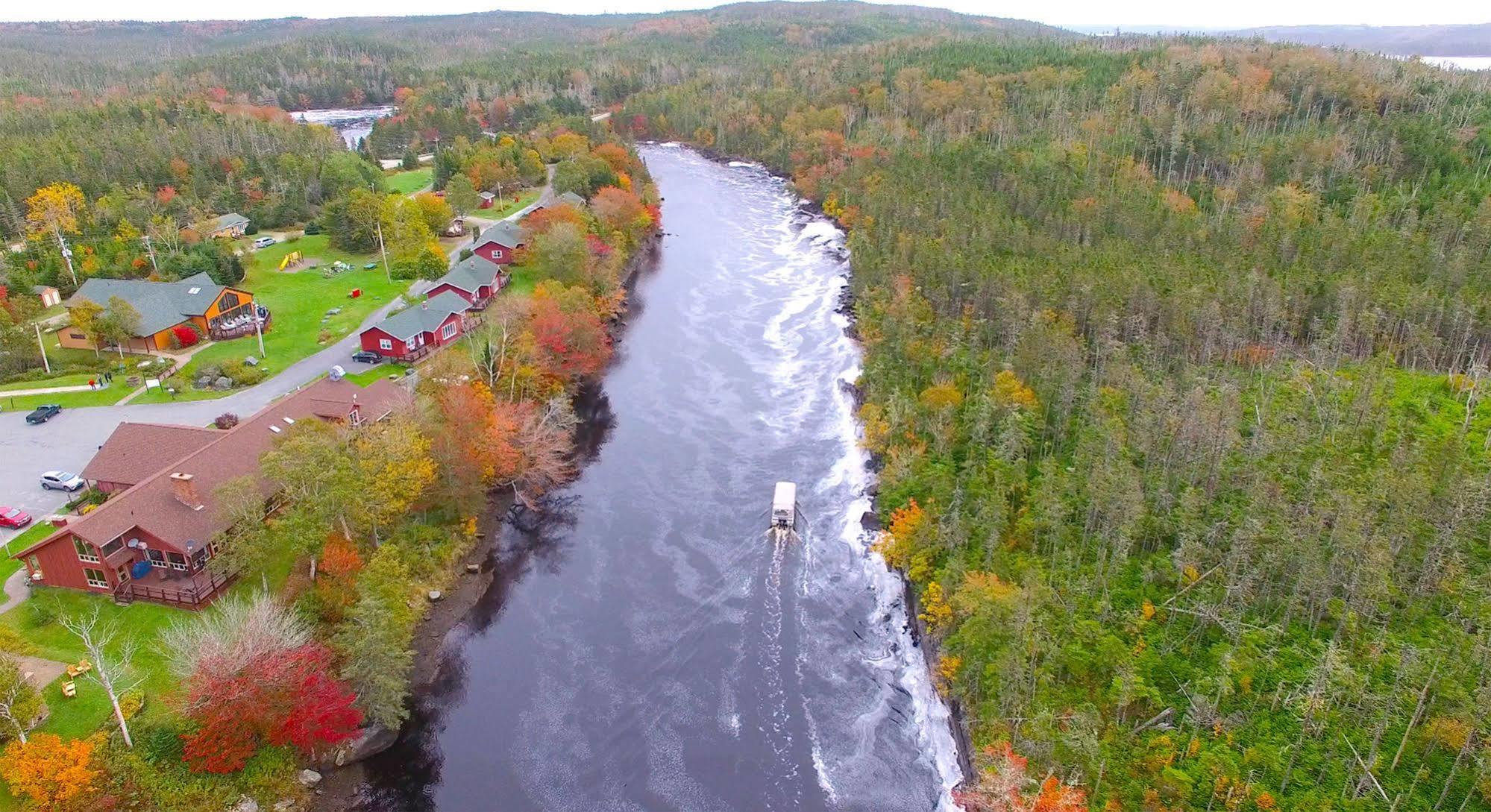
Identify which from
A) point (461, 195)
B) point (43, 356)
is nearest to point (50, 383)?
point (43, 356)

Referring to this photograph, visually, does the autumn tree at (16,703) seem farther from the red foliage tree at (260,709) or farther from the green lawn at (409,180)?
the green lawn at (409,180)

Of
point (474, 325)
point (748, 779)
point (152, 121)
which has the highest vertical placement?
point (152, 121)

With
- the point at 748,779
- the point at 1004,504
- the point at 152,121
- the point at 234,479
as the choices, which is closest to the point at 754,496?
the point at 1004,504

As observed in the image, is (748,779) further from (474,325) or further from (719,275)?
(719,275)

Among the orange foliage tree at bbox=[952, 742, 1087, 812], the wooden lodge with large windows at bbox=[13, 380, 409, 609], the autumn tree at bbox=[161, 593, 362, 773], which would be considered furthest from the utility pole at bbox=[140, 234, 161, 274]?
the orange foliage tree at bbox=[952, 742, 1087, 812]

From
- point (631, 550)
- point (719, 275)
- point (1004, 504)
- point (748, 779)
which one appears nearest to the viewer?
point (748, 779)

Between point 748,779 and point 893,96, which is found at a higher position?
point 893,96

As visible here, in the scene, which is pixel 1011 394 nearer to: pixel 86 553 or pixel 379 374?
pixel 379 374
